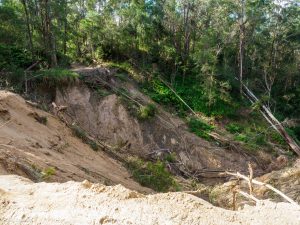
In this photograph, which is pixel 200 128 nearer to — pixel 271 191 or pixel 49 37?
pixel 49 37

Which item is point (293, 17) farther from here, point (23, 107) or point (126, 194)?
point (126, 194)

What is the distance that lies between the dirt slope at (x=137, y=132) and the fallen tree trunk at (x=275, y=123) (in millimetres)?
3216

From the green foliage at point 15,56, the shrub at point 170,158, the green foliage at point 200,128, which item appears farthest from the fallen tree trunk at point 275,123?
the green foliage at point 15,56

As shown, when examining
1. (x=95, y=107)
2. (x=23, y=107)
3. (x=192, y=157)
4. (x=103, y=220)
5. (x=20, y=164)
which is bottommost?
(x=192, y=157)

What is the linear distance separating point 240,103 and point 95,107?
368 inches

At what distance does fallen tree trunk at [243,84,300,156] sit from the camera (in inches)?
794

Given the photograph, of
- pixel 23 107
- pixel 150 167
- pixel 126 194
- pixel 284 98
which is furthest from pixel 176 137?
pixel 126 194

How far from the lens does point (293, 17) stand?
2422 centimetres

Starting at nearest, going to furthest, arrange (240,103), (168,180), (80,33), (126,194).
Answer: (126,194) → (168,180) → (240,103) → (80,33)

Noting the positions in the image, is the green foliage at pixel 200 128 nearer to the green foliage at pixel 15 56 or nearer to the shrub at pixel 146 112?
the shrub at pixel 146 112

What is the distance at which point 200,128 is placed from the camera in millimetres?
20078

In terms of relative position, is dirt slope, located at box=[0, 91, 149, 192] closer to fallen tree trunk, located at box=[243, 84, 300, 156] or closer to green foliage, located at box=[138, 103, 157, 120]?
green foliage, located at box=[138, 103, 157, 120]

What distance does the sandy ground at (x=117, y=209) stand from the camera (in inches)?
99.4

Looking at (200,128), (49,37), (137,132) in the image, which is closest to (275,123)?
(200,128)
